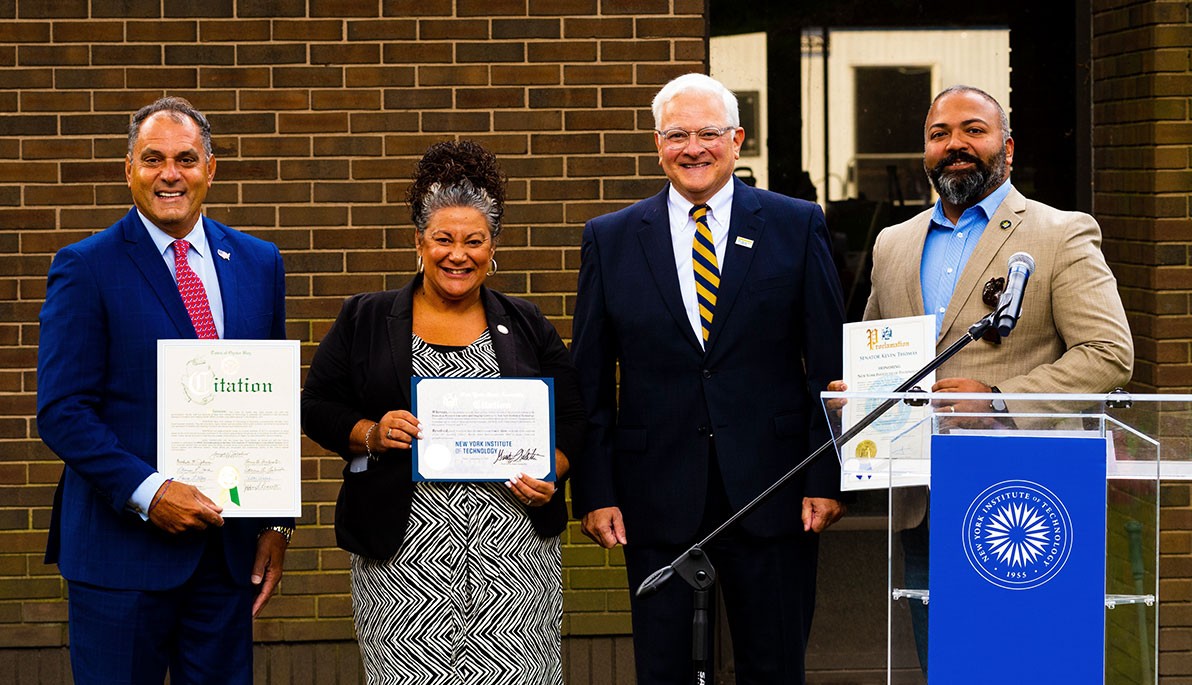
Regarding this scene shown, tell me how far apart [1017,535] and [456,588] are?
1.74m

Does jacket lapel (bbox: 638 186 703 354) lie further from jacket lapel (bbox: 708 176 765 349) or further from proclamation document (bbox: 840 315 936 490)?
proclamation document (bbox: 840 315 936 490)

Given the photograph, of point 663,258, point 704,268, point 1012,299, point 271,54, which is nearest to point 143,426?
point 663,258

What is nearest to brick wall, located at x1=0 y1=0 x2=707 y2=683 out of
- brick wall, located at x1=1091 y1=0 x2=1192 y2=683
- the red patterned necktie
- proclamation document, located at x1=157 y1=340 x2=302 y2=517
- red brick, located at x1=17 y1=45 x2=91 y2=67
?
red brick, located at x1=17 y1=45 x2=91 y2=67

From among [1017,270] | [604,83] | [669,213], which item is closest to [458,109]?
[604,83]

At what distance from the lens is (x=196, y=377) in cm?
418

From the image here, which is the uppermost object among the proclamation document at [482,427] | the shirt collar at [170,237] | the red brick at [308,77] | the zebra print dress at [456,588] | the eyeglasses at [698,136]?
the red brick at [308,77]

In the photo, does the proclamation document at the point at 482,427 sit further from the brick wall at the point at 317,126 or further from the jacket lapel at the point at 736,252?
the brick wall at the point at 317,126

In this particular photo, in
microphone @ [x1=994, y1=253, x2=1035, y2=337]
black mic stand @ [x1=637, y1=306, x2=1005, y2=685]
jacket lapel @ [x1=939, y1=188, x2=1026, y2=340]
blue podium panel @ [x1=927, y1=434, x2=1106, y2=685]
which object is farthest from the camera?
jacket lapel @ [x1=939, y1=188, x2=1026, y2=340]

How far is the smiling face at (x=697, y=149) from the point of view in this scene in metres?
4.68

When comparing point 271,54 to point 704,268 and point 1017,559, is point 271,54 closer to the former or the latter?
point 704,268

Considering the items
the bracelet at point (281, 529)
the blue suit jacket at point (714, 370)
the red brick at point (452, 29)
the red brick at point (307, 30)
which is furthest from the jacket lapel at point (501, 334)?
the red brick at point (307, 30)

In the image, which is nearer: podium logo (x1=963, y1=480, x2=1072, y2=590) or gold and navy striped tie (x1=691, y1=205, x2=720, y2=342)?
podium logo (x1=963, y1=480, x2=1072, y2=590)

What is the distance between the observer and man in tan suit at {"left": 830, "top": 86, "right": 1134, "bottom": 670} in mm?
4336

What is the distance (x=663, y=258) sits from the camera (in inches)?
187
